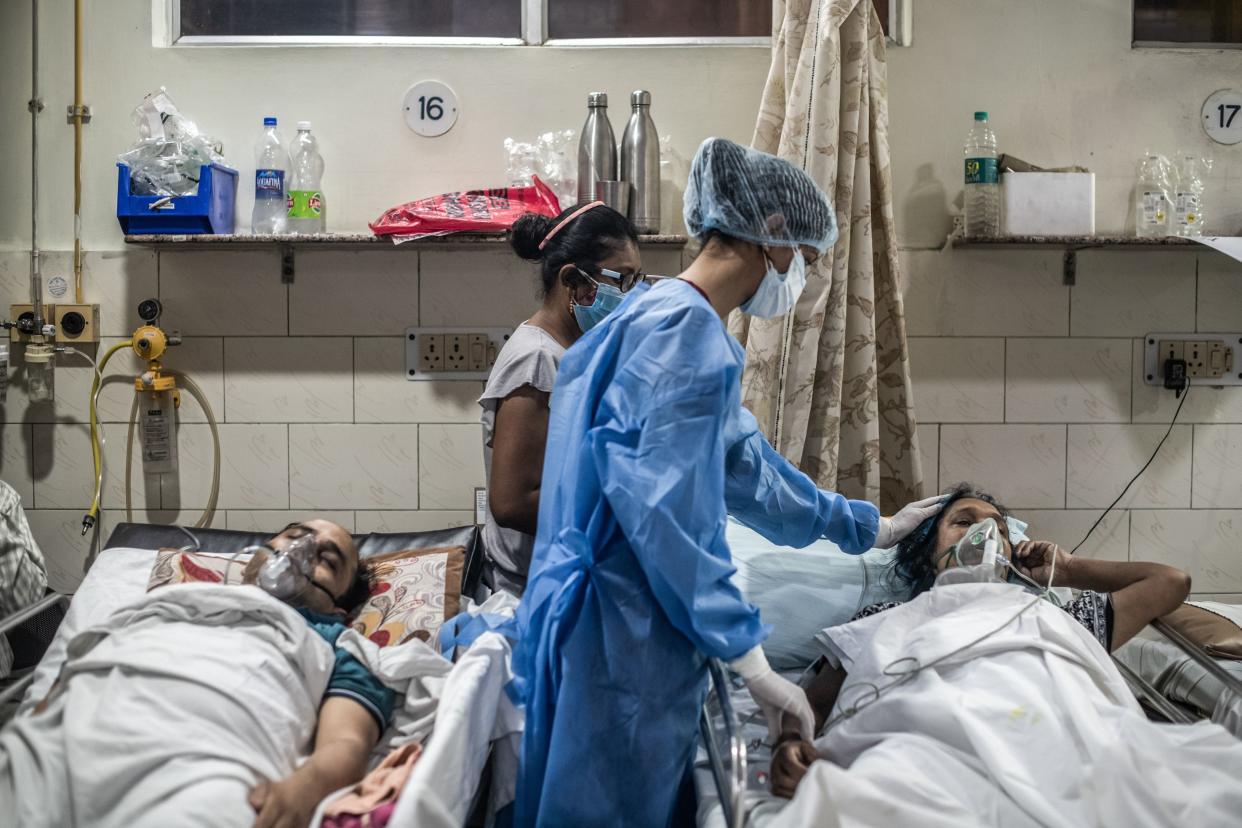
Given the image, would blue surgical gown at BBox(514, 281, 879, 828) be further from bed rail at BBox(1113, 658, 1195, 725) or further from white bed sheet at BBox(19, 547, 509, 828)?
bed rail at BBox(1113, 658, 1195, 725)

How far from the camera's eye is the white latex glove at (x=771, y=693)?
159 cm

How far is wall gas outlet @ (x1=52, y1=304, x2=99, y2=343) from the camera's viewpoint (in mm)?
2912

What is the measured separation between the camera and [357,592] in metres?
2.27

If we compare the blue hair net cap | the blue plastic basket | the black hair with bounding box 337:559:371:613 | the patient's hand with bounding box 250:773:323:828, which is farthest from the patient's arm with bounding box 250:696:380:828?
the blue plastic basket

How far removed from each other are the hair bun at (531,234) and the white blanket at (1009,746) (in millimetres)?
1162

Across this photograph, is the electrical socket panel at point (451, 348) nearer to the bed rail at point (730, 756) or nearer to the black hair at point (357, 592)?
the black hair at point (357, 592)

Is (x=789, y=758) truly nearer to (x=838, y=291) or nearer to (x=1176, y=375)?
(x=838, y=291)

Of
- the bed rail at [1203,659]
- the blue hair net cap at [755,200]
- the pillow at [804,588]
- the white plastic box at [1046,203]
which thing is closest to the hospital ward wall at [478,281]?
the white plastic box at [1046,203]

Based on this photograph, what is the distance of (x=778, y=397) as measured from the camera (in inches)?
107

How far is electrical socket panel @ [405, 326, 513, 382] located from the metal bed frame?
1.35 m

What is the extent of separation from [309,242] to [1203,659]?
239 cm

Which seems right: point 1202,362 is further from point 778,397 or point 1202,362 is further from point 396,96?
point 396,96

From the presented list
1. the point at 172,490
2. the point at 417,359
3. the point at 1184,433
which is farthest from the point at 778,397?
the point at 172,490

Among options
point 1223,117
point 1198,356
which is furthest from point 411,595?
point 1223,117
